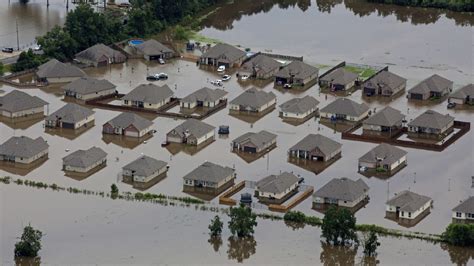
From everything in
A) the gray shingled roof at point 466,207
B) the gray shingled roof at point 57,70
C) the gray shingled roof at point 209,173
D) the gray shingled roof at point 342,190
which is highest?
the gray shingled roof at point 466,207

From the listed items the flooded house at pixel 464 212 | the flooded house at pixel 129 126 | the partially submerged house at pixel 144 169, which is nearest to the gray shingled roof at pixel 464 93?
the flooded house at pixel 129 126

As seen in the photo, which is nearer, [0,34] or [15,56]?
[15,56]

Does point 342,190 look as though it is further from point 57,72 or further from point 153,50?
point 153,50

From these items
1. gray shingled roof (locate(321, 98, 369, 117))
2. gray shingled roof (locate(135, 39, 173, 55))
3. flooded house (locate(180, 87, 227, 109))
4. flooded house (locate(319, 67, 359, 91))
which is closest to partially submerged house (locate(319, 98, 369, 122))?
gray shingled roof (locate(321, 98, 369, 117))

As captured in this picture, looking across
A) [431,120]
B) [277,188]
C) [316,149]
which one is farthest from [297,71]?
[277,188]

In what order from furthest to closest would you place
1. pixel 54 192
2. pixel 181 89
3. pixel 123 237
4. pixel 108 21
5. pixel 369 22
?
1. pixel 369 22
2. pixel 108 21
3. pixel 181 89
4. pixel 54 192
5. pixel 123 237

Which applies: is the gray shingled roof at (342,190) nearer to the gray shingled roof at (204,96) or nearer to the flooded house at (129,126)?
the flooded house at (129,126)

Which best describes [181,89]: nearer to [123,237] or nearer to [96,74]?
[96,74]

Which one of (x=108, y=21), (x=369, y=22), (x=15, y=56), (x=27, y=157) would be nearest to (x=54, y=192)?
(x=27, y=157)
